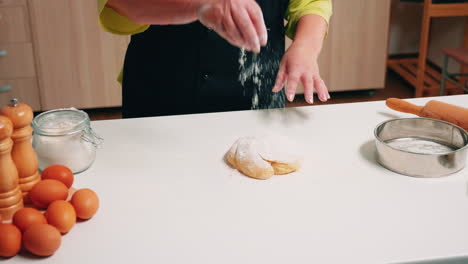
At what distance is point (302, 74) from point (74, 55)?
2165 millimetres

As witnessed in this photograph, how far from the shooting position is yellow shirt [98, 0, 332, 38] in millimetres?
1229

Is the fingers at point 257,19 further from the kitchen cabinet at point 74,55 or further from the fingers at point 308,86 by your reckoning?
the kitchen cabinet at point 74,55

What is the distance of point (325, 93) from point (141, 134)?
17.0 inches

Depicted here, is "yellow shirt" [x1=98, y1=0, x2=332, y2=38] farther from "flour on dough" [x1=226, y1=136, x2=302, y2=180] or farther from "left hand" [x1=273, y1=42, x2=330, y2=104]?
"flour on dough" [x1=226, y1=136, x2=302, y2=180]

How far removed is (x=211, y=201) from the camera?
36.9 inches

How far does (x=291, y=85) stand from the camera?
1207 millimetres

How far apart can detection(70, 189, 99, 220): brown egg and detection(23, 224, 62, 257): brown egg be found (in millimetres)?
79

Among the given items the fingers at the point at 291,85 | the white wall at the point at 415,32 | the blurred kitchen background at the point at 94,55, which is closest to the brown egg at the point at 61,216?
the fingers at the point at 291,85

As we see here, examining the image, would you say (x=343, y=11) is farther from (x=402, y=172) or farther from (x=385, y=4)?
(x=402, y=172)

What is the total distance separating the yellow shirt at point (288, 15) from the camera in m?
1.23

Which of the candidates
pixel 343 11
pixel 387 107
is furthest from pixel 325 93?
pixel 343 11

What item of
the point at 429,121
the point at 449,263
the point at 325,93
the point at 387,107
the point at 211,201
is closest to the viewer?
the point at 449,263

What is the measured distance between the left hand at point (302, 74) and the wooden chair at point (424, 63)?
2260 millimetres

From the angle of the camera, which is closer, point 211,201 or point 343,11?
point 211,201
